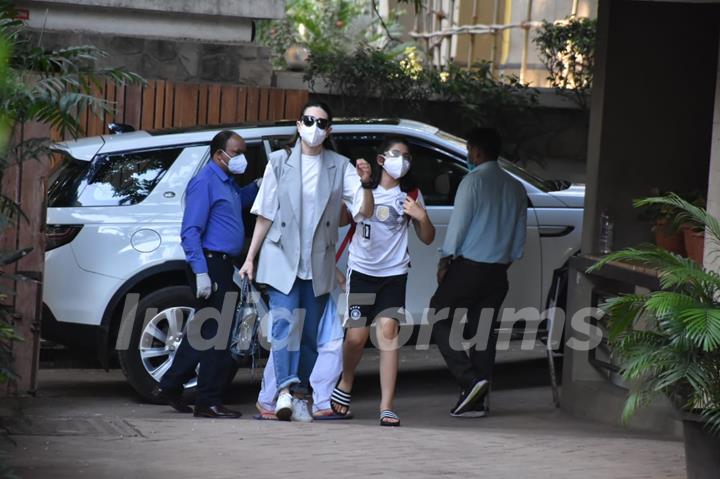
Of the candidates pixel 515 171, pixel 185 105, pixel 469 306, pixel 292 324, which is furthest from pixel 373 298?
pixel 185 105

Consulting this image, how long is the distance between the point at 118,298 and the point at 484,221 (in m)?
2.67

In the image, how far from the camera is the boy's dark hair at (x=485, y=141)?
8.95 meters

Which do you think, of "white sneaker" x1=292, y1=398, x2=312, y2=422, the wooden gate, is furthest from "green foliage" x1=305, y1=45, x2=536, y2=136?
"white sneaker" x1=292, y1=398, x2=312, y2=422

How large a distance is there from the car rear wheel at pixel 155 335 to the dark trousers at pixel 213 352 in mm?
395

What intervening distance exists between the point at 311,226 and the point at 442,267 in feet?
3.97

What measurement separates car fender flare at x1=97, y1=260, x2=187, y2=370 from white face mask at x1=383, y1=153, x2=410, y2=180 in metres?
1.74

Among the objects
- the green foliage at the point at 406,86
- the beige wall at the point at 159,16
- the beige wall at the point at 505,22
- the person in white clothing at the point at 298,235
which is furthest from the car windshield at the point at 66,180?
the beige wall at the point at 505,22

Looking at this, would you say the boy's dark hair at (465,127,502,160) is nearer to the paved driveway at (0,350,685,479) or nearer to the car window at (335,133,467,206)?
the car window at (335,133,467,206)

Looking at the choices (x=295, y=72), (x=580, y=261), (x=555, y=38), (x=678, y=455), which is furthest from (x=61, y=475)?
(x=555, y=38)

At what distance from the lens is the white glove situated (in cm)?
823

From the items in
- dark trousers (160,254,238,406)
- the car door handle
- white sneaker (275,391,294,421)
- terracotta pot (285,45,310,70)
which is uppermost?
terracotta pot (285,45,310,70)

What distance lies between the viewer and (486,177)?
8898 millimetres

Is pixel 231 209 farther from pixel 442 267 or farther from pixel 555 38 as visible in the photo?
pixel 555 38

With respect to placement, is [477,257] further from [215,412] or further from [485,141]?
[215,412]
